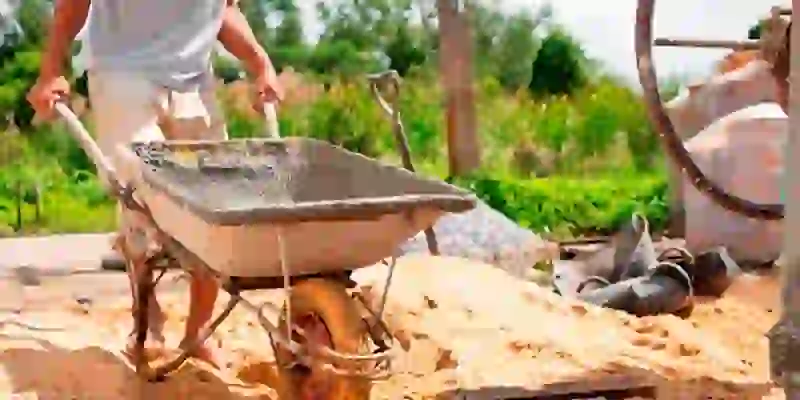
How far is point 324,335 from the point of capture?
1997 millimetres

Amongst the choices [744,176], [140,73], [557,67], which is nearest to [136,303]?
[140,73]

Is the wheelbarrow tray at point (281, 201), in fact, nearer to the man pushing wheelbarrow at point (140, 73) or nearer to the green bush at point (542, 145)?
the man pushing wheelbarrow at point (140, 73)

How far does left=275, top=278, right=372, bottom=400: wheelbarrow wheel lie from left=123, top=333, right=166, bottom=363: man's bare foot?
25.2 inches

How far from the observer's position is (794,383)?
4.97ft

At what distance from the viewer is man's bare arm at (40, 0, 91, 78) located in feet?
8.61

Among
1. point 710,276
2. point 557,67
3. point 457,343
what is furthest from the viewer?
point 557,67

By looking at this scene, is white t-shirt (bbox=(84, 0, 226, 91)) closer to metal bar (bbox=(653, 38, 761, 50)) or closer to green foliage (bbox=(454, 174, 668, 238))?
metal bar (bbox=(653, 38, 761, 50))

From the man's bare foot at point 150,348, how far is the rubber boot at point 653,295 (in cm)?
156

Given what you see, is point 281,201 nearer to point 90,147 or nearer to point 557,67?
point 90,147

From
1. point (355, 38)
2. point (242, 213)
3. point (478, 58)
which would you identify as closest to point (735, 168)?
point (478, 58)

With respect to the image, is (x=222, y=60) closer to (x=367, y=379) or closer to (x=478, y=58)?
(x=478, y=58)

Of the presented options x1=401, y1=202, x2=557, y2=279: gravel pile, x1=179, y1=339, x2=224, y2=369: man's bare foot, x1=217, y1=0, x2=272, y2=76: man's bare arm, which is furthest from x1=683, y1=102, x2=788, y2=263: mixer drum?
x1=179, y1=339, x2=224, y2=369: man's bare foot

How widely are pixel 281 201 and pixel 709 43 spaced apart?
0.94 meters

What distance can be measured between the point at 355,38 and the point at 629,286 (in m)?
2.04
